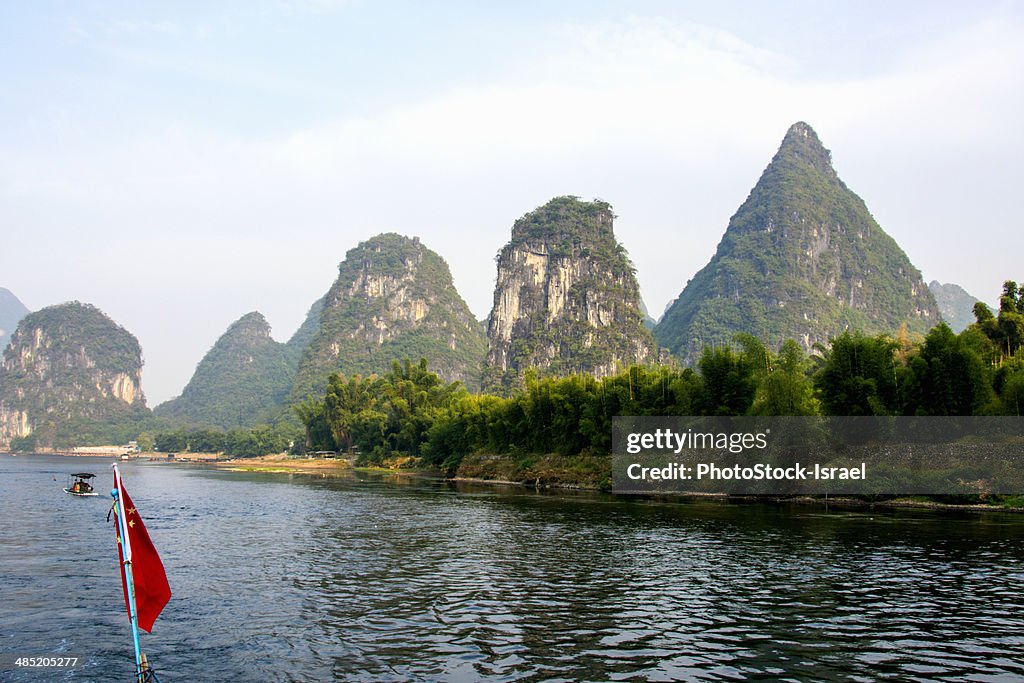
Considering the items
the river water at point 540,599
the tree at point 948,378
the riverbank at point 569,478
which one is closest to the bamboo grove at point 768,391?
the tree at point 948,378

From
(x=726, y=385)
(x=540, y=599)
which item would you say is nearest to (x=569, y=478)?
(x=726, y=385)

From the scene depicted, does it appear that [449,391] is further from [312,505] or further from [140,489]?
[312,505]

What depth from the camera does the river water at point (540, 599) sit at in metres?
17.6

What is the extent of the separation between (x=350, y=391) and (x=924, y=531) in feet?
401

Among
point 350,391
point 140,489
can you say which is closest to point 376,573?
point 140,489

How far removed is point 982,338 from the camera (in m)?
58.5

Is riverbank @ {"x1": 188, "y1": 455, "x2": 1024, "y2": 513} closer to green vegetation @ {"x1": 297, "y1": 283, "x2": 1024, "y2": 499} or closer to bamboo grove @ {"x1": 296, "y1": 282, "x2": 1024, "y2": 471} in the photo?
green vegetation @ {"x1": 297, "y1": 283, "x2": 1024, "y2": 499}

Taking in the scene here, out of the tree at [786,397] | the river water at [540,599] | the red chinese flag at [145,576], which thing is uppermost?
the tree at [786,397]

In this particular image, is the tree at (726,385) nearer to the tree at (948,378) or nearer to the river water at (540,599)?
the tree at (948,378)

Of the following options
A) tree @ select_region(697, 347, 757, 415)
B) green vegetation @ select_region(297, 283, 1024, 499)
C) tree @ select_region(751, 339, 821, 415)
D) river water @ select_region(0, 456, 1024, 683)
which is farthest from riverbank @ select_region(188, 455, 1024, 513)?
tree @ select_region(697, 347, 757, 415)

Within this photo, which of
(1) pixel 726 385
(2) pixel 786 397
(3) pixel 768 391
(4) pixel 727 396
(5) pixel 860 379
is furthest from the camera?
(1) pixel 726 385

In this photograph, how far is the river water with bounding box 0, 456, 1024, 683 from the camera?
57.8 feet

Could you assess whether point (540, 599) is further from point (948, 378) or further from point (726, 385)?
point (726, 385)

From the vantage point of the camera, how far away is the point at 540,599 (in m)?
24.2
